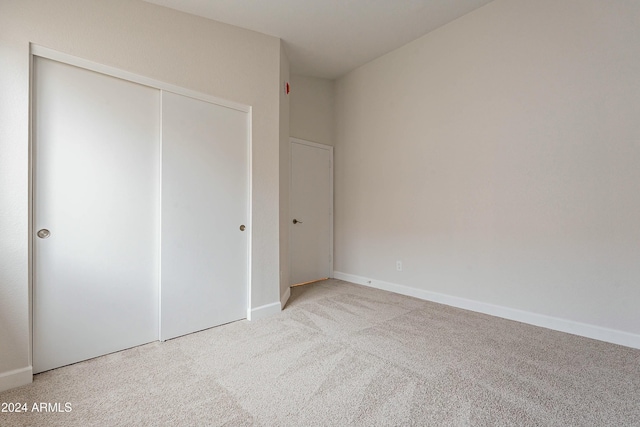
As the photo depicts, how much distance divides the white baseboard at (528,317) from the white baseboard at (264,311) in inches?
59.9

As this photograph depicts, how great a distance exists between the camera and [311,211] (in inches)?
165

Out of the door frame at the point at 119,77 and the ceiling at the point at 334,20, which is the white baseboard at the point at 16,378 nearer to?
the door frame at the point at 119,77

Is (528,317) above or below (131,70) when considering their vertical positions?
below

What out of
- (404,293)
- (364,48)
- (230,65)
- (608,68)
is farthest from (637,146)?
(230,65)

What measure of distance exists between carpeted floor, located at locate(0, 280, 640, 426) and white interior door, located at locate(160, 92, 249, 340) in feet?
0.69

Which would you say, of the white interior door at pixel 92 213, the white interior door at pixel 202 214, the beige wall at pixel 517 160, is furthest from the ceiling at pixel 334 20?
the white interior door at pixel 92 213

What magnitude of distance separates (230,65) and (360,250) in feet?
8.93

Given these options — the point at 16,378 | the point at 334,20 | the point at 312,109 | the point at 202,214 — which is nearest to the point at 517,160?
the point at 334,20

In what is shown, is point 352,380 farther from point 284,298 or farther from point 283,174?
point 283,174

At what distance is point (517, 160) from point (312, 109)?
262cm

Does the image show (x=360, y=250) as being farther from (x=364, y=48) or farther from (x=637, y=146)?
(x=637, y=146)

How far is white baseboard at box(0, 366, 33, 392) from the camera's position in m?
1.64

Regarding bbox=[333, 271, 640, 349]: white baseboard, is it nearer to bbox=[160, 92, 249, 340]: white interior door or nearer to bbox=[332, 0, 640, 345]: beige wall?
bbox=[332, 0, 640, 345]: beige wall

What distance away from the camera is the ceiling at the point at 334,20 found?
2498mm
